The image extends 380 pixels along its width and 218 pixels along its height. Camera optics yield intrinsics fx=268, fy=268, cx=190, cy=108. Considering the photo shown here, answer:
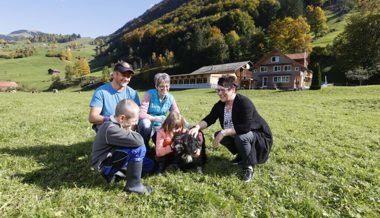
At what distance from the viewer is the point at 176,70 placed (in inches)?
4218

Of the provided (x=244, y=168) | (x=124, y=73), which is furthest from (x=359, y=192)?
(x=124, y=73)

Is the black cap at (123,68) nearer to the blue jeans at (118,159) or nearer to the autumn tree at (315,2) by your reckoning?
the blue jeans at (118,159)

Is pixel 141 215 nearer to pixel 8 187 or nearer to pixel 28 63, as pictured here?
pixel 8 187

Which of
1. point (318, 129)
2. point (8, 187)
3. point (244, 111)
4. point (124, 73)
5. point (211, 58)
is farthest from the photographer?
point (211, 58)

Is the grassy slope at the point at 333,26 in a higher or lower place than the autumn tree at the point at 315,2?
lower

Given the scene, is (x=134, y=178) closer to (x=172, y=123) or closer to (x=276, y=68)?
(x=172, y=123)

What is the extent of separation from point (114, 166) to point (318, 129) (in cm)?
991

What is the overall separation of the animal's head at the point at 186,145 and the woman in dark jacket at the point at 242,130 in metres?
0.16

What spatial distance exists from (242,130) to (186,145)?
131cm

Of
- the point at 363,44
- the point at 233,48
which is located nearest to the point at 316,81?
the point at 363,44

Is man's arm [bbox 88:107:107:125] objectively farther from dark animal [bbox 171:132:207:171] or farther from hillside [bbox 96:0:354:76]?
hillside [bbox 96:0:354:76]

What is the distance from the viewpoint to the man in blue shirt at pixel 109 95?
6367mm

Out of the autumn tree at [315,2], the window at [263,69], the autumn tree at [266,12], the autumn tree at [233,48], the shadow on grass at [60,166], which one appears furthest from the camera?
the autumn tree at [315,2]

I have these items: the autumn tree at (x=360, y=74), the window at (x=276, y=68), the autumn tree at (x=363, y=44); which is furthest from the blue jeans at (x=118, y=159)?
the autumn tree at (x=363, y=44)
